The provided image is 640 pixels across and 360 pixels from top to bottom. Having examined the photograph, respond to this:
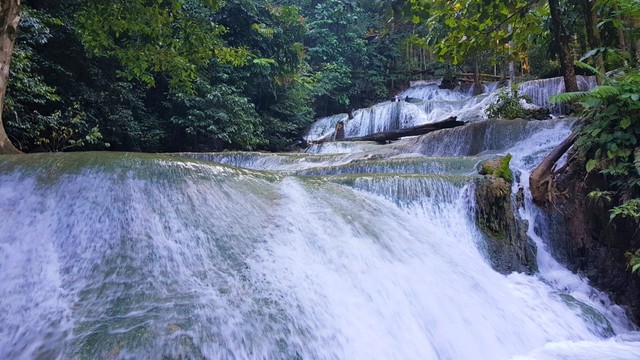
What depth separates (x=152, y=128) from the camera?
11.2 metres

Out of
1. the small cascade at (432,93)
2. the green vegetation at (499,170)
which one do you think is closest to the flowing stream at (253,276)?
the green vegetation at (499,170)

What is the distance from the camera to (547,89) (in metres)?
10.5

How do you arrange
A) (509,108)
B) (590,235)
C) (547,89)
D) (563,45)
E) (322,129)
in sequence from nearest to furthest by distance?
1. (590,235)
2. (563,45)
3. (509,108)
4. (547,89)
5. (322,129)

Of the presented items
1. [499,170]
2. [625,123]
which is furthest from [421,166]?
[625,123]

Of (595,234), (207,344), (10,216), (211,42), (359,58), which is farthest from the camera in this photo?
(359,58)

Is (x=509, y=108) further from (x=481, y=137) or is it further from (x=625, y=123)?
(x=625, y=123)

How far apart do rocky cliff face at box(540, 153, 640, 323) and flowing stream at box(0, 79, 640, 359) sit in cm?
17

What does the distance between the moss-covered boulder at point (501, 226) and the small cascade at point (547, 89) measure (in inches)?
246

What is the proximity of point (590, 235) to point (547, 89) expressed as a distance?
7089 millimetres

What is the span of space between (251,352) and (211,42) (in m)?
6.12

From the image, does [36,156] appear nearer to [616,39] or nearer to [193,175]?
[193,175]

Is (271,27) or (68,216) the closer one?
(68,216)

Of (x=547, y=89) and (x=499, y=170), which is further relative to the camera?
(x=547, y=89)

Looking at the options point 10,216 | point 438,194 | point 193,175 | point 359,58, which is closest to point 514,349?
point 438,194
